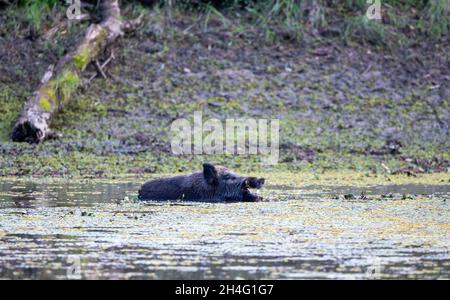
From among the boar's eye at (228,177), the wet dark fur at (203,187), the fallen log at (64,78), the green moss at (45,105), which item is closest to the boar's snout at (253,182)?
the wet dark fur at (203,187)

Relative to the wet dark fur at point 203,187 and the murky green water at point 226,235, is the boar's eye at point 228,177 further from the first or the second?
the murky green water at point 226,235

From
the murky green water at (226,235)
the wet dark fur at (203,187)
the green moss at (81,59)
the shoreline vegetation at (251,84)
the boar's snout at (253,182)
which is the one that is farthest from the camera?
the green moss at (81,59)

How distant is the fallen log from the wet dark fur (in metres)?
4.16

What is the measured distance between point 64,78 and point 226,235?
8.51 meters

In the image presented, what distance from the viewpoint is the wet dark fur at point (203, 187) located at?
493 inches

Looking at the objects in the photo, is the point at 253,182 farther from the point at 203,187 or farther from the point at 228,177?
the point at 203,187

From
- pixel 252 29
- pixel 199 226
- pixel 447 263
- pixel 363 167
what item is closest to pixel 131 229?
pixel 199 226

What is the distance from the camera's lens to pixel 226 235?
9602 millimetres

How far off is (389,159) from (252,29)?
4.86m

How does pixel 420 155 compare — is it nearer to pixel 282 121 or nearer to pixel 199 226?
pixel 282 121

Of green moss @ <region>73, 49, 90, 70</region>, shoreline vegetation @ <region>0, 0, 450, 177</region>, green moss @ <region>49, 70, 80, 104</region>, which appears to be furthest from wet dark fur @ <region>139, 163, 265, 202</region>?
green moss @ <region>73, 49, 90, 70</region>

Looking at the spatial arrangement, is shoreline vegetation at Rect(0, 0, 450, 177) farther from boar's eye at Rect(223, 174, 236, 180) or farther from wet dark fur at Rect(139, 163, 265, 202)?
boar's eye at Rect(223, 174, 236, 180)

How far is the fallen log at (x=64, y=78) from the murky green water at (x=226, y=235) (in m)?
3.33

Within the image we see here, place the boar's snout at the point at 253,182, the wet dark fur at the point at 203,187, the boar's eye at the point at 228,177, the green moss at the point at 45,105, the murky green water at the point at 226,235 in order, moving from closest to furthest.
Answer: the murky green water at the point at 226,235, the boar's snout at the point at 253,182, the wet dark fur at the point at 203,187, the boar's eye at the point at 228,177, the green moss at the point at 45,105
